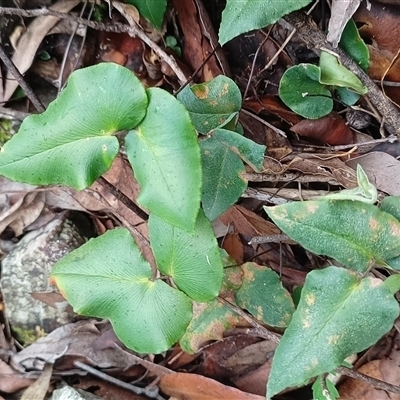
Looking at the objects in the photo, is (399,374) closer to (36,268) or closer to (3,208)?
(36,268)

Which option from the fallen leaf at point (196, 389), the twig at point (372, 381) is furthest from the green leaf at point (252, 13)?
the fallen leaf at point (196, 389)

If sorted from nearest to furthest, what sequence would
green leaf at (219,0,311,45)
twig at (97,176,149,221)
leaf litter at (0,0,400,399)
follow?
green leaf at (219,0,311,45), leaf litter at (0,0,400,399), twig at (97,176,149,221)

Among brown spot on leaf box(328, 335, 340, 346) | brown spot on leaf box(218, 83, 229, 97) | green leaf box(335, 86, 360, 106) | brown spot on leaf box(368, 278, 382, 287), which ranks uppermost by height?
brown spot on leaf box(218, 83, 229, 97)

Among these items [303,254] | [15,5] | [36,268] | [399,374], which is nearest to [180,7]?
[15,5]

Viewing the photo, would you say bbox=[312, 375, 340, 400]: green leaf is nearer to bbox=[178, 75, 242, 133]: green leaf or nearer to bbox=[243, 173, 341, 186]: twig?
bbox=[243, 173, 341, 186]: twig

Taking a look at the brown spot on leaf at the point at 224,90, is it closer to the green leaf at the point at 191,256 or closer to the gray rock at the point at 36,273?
the green leaf at the point at 191,256

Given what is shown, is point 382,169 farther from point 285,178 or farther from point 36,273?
point 36,273

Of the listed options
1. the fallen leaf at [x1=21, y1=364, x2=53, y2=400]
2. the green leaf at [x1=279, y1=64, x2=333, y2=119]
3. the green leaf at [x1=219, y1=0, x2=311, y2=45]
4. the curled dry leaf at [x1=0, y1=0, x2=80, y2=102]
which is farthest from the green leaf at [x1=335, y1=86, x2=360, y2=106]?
the fallen leaf at [x1=21, y1=364, x2=53, y2=400]
